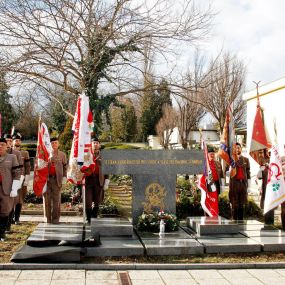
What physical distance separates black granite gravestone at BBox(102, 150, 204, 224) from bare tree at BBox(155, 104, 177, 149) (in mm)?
26057

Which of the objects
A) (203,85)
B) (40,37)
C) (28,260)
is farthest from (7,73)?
(28,260)

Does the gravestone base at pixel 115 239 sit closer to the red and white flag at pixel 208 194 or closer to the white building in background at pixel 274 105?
the red and white flag at pixel 208 194

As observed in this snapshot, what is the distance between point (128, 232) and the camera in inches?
327

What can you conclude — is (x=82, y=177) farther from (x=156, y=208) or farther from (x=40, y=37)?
(x=40, y=37)

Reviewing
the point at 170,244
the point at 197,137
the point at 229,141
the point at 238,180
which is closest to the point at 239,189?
the point at 238,180

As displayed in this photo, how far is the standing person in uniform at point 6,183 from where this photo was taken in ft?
27.8

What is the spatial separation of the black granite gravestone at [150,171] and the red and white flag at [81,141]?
49cm

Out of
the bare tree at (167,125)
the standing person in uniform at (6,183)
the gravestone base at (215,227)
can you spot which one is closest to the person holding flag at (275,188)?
the gravestone base at (215,227)

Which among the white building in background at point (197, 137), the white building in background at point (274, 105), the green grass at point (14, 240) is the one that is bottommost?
the green grass at point (14, 240)

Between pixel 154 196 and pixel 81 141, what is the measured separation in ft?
6.58

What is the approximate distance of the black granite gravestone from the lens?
9.39 meters

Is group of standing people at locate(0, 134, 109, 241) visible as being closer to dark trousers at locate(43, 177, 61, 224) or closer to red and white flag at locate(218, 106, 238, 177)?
dark trousers at locate(43, 177, 61, 224)

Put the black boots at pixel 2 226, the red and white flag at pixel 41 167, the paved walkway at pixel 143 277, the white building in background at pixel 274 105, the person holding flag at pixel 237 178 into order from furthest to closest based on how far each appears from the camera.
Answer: the white building in background at pixel 274 105
the person holding flag at pixel 237 178
the red and white flag at pixel 41 167
the black boots at pixel 2 226
the paved walkway at pixel 143 277

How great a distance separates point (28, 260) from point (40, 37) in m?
7.89
